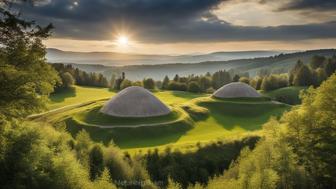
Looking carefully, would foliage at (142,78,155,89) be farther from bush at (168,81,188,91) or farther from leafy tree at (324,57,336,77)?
leafy tree at (324,57,336,77)

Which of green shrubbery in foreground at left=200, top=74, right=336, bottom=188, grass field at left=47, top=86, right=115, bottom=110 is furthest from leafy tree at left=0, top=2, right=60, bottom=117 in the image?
grass field at left=47, top=86, right=115, bottom=110

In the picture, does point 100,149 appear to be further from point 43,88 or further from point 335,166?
point 335,166

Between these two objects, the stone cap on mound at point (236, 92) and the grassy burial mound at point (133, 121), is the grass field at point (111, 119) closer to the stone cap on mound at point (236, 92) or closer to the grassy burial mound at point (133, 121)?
the grassy burial mound at point (133, 121)

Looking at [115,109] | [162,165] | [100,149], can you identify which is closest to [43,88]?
[100,149]

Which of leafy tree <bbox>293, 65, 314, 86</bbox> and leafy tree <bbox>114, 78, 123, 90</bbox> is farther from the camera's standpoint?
leafy tree <bbox>114, 78, 123, 90</bbox>

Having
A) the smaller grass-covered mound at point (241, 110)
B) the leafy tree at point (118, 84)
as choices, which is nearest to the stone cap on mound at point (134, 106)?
the smaller grass-covered mound at point (241, 110)

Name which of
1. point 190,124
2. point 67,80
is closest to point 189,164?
point 190,124

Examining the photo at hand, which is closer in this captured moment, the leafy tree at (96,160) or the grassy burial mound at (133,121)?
the leafy tree at (96,160)
